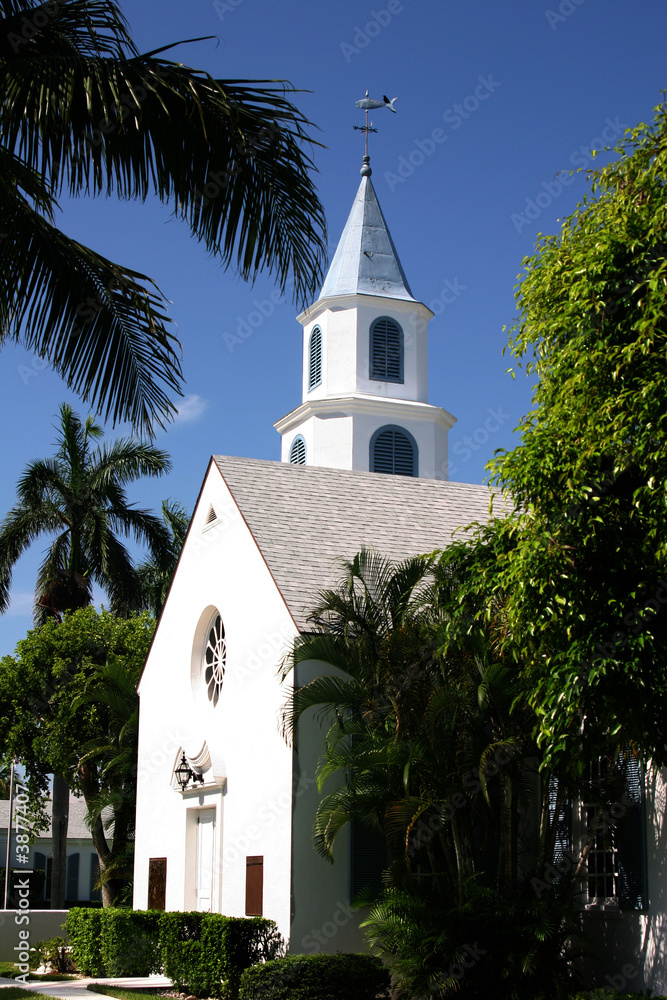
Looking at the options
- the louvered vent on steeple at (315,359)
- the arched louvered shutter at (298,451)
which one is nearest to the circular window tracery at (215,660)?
the arched louvered shutter at (298,451)

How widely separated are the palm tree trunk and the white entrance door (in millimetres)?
10123

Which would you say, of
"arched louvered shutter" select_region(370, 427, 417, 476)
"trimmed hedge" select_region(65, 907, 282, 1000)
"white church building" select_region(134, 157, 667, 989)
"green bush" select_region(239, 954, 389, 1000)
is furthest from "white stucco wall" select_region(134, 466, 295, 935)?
"arched louvered shutter" select_region(370, 427, 417, 476)

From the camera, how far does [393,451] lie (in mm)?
37312

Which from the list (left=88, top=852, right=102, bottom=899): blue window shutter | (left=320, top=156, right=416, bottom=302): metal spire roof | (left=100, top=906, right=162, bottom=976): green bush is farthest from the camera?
(left=88, top=852, right=102, bottom=899): blue window shutter

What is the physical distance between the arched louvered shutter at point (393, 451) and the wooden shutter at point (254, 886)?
20668 millimetres

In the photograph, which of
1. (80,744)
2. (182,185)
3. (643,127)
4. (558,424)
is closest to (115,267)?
(182,185)

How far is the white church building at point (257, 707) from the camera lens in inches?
639

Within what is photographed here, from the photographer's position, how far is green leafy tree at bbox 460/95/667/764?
9945 millimetres

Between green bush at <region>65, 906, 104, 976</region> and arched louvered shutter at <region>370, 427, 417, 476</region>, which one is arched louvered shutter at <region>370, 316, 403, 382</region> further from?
green bush at <region>65, 906, 104, 976</region>

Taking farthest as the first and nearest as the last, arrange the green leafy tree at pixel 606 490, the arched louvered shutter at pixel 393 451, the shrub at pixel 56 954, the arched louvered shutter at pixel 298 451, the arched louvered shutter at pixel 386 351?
the arched louvered shutter at pixel 298 451 < the arched louvered shutter at pixel 386 351 < the arched louvered shutter at pixel 393 451 < the shrub at pixel 56 954 < the green leafy tree at pixel 606 490

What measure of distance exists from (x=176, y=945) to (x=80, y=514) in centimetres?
1711

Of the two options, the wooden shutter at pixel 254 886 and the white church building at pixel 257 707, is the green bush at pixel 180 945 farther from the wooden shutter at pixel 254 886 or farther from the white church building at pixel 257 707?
the white church building at pixel 257 707

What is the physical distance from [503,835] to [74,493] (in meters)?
20.9

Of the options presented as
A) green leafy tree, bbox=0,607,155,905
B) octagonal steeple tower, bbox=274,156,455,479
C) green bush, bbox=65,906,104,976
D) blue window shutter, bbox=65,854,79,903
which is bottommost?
blue window shutter, bbox=65,854,79,903
